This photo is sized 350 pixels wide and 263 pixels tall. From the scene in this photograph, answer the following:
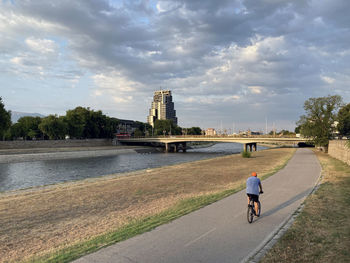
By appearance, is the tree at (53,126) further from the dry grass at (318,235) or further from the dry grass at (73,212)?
the dry grass at (318,235)

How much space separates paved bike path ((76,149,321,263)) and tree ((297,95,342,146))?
4743 cm

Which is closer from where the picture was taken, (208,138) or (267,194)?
(267,194)

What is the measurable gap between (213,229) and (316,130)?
5304 centimetres

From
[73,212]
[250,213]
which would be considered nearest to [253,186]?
[250,213]

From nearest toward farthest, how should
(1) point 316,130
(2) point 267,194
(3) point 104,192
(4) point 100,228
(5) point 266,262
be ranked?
1. (5) point 266,262
2. (4) point 100,228
3. (2) point 267,194
4. (3) point 104,192
5. (1) point 316,130

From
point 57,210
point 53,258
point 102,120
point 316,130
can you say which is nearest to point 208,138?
point 316,130

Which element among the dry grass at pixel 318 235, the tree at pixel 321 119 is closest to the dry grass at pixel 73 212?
the dry grass at pixel 318 235

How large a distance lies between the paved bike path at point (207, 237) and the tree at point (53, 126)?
83865 millimetres

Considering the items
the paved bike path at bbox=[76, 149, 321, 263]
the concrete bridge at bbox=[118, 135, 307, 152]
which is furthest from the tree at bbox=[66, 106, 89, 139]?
the paved bike path at bbox=[76, 149, 321, 263]

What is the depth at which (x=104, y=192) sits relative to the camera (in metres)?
17.9

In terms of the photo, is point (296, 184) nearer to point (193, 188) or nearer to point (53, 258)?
point (193, 188)

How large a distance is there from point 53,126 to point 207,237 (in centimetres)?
8775

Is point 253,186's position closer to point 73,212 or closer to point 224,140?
point 73,212

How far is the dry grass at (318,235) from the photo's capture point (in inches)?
280
